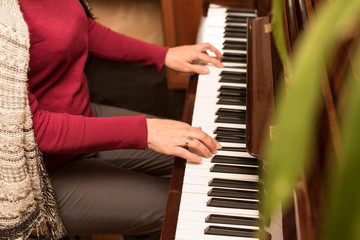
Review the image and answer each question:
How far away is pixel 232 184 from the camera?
931 mm

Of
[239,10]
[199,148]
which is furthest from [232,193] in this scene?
[239,10]

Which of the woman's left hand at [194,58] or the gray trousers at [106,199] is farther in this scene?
the woman's left hand at [194,58]

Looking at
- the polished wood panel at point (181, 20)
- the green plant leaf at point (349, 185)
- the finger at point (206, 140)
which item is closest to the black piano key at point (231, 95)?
the finger at point (206, 140)

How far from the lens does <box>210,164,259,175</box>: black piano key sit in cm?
96

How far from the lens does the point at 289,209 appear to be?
70 cm

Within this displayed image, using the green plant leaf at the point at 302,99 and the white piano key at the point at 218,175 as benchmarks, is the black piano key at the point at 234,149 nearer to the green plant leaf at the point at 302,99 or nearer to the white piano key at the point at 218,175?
the white piano key at the point at 218,175

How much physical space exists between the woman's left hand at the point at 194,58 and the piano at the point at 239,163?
0.09 feet

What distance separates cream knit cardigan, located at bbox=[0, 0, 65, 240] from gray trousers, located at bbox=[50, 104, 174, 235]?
0.34ft

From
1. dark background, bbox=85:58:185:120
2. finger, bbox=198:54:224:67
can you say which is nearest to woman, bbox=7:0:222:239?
finger, bbox=198:54:224:67

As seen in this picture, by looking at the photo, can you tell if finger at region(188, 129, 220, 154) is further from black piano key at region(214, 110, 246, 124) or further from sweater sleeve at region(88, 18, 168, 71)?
sweater sleeve at region(88, 18, 168, 71)

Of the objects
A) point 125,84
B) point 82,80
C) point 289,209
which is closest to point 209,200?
point 289,209

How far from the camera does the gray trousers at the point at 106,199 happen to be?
3.54 ft

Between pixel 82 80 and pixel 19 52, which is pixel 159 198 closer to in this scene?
pixel 82 80

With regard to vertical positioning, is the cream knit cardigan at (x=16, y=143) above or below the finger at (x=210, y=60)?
below
